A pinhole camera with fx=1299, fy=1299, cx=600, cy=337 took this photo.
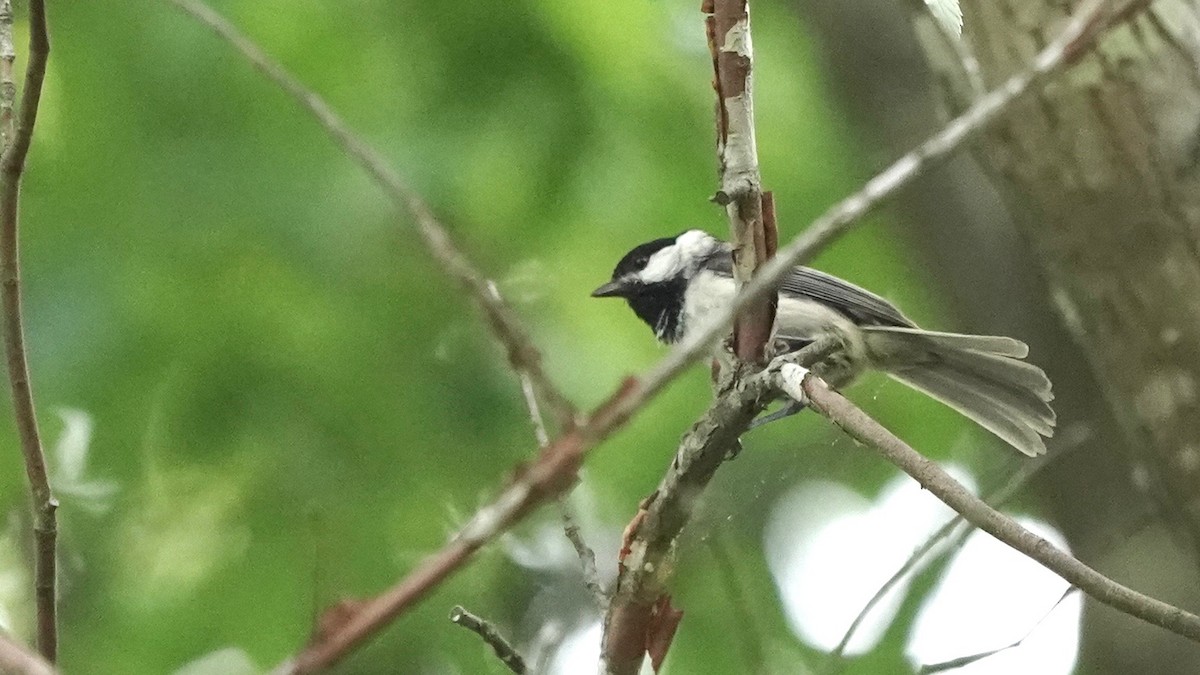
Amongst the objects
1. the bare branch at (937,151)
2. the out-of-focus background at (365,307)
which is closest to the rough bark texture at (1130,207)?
the out-of-focus background at (365,307)

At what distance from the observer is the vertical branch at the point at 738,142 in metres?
1.54

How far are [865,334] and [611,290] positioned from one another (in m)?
0.69

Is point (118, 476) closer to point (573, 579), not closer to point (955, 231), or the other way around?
point (573, 579)

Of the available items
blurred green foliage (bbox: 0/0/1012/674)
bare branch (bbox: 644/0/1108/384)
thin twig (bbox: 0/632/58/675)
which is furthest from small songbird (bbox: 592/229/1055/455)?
thin twig (bbox: 0/632/58/675)

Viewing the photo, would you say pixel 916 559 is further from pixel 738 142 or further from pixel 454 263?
pixel 454 263

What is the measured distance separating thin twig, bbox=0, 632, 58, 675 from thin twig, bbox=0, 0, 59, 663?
654mm

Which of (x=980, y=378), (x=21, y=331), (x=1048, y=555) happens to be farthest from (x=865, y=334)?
(x=21, y=331)

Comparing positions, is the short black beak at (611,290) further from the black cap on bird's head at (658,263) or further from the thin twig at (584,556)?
the thin twig at (584,556)

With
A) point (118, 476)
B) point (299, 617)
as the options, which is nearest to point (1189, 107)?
point (299, 617)

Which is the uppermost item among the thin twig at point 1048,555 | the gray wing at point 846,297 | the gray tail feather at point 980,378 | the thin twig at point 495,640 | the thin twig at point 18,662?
the gray wing at point 846,297

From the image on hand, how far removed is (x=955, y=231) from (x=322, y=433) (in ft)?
5.55

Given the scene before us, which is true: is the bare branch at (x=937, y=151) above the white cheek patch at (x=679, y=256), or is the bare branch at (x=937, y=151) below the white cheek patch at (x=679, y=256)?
below

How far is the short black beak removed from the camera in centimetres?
354

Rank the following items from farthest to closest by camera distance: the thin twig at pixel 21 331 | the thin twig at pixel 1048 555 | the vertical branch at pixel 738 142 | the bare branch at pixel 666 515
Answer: the bare branch at pixel 666 515 < the vertical branch at pixel 738 142 < the thin twig at pixel 21 331 < the thin twig at pixel 1048 555
